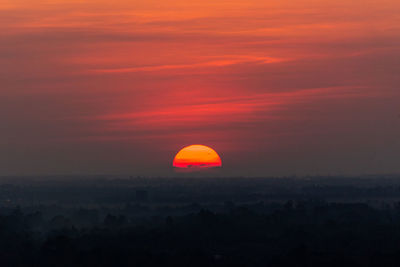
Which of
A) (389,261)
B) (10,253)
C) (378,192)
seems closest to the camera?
(389,261)

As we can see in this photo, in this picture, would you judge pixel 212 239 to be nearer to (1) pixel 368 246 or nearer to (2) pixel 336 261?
(1) pixel 368 246

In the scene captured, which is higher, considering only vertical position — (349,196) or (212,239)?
(349,196)

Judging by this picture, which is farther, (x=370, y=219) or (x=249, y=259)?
(x=370, y=219)

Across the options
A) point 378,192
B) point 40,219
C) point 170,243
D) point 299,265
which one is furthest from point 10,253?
point 378,192

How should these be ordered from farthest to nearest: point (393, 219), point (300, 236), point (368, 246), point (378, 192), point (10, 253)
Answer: point (378, 192) < point (393, 219) < point (300, 236) < point (368, 246) < point (10, 253)
